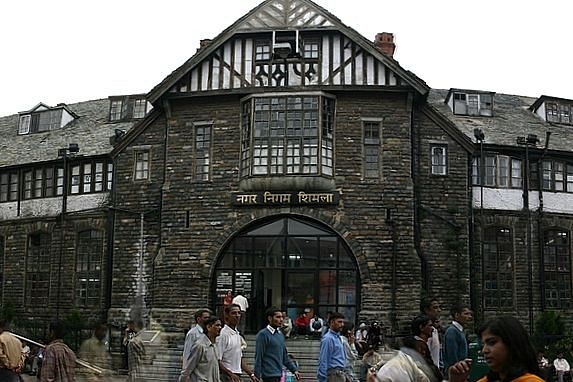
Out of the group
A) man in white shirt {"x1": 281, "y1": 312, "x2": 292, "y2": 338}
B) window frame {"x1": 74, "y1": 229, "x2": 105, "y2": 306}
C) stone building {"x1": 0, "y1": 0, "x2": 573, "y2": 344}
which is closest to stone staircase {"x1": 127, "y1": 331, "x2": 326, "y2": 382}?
man in white shirt {"x1": 281, "y1": 312, "x2": 292, "y2": 338}

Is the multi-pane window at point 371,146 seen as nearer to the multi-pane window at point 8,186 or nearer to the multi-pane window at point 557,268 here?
the multi-pane window at point 557,268

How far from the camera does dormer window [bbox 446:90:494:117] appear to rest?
110ft

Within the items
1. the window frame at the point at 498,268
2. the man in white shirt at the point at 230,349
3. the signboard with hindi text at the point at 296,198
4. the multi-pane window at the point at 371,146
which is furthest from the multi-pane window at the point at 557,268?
the man in white shirt at the point at 230,349

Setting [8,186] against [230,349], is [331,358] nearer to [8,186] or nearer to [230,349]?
[230,349]

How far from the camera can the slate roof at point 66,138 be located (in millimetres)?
32938

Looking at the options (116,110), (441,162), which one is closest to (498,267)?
(441,162)

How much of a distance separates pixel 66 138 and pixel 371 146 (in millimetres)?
13280

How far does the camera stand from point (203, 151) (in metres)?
28.1

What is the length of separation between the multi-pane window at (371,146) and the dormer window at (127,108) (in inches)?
432

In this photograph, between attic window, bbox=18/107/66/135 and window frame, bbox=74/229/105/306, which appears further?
attic window, bbox=18/107/66/135

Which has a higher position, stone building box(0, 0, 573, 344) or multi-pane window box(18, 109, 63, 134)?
multi-pane window box(18, 109, 63, 134)

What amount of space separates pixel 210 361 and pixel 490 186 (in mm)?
20566

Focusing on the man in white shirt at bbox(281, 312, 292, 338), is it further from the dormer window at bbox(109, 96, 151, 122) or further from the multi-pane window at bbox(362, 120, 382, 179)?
the dormer window at bbox(109, 96, 151, 122)

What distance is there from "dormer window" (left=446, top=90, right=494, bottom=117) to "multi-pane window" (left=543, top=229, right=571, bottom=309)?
5.60m
